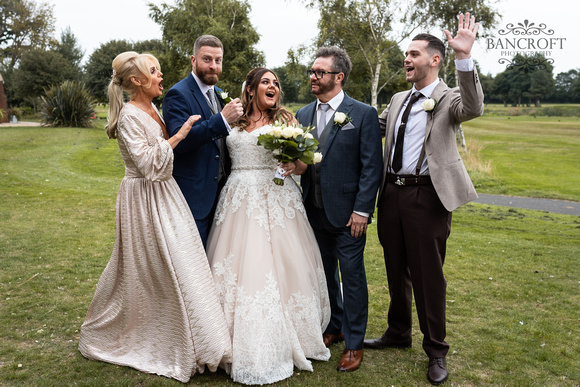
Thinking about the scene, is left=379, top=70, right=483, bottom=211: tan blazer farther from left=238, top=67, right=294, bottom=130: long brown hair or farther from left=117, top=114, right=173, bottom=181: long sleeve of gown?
left=117, top=114, right=173, bottom=181: long sleeve of gown

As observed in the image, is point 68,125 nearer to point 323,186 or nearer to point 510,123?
point 323,186

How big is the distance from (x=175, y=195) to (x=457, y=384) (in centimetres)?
296

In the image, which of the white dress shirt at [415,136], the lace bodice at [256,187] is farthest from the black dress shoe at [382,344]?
the white dress shirt at [415,136]

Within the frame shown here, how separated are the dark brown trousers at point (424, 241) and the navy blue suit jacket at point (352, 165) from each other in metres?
0.24

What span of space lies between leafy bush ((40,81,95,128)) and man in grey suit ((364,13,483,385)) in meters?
31.7

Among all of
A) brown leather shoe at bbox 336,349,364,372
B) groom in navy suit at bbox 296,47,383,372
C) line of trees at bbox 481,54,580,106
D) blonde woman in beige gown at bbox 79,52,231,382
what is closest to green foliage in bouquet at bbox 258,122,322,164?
groom in navy suit at bbox 296,47,383,372

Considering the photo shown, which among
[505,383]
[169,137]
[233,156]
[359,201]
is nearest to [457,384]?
[505,383]

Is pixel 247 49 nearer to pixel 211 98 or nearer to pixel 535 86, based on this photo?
pixel 211 98

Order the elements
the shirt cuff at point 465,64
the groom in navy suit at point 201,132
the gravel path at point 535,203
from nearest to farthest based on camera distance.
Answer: the shirt cuff at point 465,64 → the groom in navy suit at point 201,132 → the gravel path at point 535,203

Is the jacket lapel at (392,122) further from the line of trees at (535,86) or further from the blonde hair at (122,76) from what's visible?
the line of trees at (535,86)

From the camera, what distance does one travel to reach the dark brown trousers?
4020mm

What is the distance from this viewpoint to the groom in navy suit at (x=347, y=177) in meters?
4.14

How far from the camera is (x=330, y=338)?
4.62 metres

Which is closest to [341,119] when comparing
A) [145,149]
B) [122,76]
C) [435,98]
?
[435,98]
